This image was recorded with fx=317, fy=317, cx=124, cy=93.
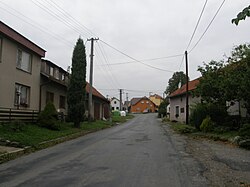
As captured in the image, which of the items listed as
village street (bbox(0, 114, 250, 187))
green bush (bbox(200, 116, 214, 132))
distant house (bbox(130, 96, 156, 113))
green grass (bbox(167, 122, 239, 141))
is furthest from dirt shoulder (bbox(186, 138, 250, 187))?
distant house (bbox(130, 96, 156, 113))

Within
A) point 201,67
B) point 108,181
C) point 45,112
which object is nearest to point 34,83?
point 45,112

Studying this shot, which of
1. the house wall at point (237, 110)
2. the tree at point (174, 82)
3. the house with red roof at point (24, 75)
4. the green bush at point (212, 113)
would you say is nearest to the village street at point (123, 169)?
the house with red roof at point (24, 75)

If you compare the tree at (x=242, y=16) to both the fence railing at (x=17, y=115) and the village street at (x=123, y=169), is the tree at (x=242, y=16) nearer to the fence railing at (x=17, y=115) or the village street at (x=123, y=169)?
the village street at (x=123, y=169)

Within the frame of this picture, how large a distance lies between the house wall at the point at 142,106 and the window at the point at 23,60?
337ft

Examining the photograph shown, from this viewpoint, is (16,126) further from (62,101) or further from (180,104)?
(180,104)

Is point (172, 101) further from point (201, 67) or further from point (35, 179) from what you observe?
point (35, 179)

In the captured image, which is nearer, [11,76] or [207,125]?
[11,76]

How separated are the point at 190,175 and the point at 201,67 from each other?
1890 centimetres

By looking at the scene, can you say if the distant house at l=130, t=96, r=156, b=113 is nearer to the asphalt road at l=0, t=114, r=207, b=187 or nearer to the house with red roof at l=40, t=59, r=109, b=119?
the house with red roof at l=40, t=59, r=109, b=119

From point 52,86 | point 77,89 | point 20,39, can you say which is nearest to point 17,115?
point 20,39

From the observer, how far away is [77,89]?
25.6 meters

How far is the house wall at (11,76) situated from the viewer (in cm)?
1881

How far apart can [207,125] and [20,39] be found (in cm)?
1471

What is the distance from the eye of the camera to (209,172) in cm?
895
